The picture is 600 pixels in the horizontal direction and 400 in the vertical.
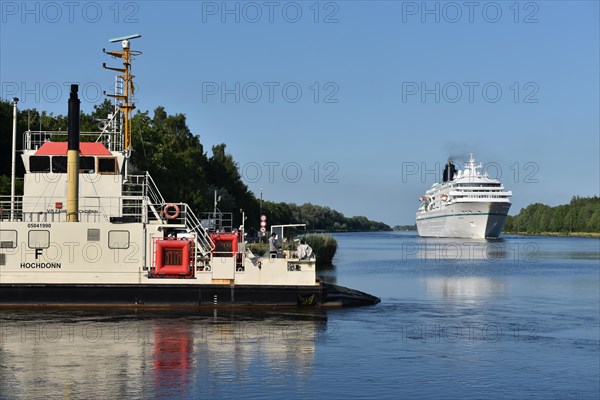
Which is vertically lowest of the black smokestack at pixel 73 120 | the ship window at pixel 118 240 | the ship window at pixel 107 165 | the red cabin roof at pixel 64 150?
the ship window at pixel 118 240

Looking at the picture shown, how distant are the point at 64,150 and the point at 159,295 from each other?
7789mm

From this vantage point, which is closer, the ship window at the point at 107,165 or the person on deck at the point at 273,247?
the person on deck at the point at 273,247

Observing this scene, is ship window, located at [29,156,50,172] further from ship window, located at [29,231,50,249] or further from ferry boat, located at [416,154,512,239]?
ferry boat, located at [416,154,512,239]

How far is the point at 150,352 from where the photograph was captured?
89.1 feet


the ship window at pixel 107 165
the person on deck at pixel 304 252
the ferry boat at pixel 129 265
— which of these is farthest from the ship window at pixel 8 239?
the person on deck at pixel 304 252

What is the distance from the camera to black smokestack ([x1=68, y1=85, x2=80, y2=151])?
35688 mm

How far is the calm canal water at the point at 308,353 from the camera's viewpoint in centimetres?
2270

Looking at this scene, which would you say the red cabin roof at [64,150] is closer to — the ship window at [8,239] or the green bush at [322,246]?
the ship window at [8,239]

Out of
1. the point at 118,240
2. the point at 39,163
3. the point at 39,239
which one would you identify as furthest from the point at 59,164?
the point at 118,240

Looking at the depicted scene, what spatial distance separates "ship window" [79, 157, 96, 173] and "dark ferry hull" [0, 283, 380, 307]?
5462mm

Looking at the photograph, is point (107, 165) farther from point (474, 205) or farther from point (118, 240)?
point (474, 205)

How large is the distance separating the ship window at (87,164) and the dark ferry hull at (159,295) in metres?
5.46

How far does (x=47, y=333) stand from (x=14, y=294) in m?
5.78

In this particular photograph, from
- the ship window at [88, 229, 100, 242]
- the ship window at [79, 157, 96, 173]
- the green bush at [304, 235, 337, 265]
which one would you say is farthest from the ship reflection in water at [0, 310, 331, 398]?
the green bush at [304, 235, 337, 265]
